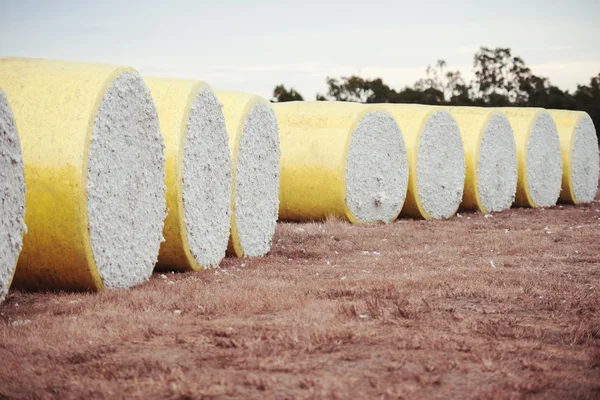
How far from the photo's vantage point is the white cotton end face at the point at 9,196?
15.5 feet

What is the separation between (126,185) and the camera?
5.96 metres

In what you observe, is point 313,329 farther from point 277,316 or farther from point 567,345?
point 567,345

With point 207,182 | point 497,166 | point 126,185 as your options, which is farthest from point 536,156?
point 126,185

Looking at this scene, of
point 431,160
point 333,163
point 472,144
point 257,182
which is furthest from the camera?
point 472,144

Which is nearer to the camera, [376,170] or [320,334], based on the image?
[320,334]

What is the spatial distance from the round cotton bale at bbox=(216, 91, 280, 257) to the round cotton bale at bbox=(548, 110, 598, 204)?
902cm

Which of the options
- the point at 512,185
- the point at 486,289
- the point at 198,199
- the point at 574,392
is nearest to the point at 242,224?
the point at 198,199

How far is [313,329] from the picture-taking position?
4340 mm

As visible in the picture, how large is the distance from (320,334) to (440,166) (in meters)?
8.69

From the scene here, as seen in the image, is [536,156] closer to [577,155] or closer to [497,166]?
[497,166]

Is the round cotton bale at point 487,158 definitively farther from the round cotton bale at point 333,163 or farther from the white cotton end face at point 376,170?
the round cotton bale at point 333,163

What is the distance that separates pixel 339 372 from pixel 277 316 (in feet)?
3.77

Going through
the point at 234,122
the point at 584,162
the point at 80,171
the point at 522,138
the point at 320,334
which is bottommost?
the point at 320,334

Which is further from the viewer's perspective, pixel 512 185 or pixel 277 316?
pixel 512 185
